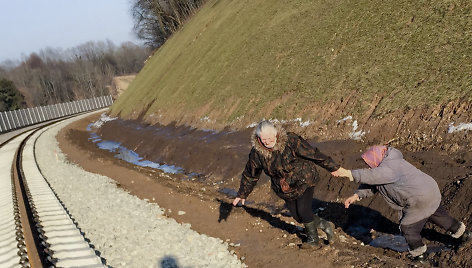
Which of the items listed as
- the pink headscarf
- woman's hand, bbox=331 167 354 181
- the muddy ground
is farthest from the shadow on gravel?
the pink headscarf

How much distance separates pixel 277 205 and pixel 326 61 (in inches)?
289

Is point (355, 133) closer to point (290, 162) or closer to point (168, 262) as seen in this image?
point (290, 162)

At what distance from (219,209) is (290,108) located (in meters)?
5.75

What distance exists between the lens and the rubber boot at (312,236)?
5801mm

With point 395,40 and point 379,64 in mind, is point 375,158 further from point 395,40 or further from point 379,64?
point 395,40

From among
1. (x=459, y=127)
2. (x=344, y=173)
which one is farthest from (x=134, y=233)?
(x=459, y=127)

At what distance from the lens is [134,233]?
25.3 ft

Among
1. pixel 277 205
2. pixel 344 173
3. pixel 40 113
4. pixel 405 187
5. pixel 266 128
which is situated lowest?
pixel 277 205

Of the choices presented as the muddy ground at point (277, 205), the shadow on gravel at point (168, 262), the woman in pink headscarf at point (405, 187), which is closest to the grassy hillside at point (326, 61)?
the muddy ground at point (277, 205)

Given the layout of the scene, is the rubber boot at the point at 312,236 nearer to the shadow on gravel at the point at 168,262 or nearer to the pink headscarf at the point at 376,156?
the pink headscarf at the point at 376,156

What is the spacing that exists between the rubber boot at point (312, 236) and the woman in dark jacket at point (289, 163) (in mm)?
101

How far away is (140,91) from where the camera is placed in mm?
33688

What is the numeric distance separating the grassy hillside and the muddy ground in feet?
6.59

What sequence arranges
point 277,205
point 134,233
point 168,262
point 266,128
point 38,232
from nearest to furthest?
point 266,128 < point 168,262 < point 134,233 < point 38,232 < point 277,205
